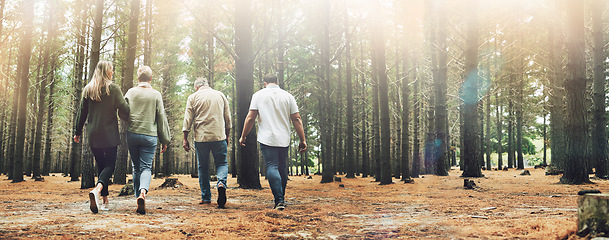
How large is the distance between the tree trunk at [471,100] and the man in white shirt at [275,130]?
1028cm

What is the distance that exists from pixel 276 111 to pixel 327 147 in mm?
8494

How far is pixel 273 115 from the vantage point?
5613 millimetres

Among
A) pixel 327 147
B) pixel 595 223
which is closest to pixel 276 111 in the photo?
pixel 595 223

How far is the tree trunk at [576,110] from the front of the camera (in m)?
9.66

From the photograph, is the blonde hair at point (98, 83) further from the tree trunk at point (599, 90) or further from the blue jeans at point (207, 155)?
the tree trunk at point (599, 90)

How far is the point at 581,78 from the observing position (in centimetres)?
977

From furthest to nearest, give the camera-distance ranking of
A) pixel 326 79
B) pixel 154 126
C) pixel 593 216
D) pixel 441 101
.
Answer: pixel 441 101
pixel 326 79
pixel 154 126
pixel 593 216

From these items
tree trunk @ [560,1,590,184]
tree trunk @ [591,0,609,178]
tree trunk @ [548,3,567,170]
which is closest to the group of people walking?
tree trunk @ [560,1,590,184]

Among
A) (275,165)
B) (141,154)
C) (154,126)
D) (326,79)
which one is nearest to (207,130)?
(154,126)

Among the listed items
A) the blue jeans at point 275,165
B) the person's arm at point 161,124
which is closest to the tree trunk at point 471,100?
the blue jeans at point 275,165

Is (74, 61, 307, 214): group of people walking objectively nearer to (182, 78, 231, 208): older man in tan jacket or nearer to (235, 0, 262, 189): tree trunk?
(182, 78, 231, 208): older man in tan jacket

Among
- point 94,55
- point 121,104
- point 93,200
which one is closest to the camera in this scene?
point 93,200

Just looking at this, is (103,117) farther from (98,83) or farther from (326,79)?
(326,79)

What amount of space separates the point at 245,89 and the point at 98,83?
4999mm
